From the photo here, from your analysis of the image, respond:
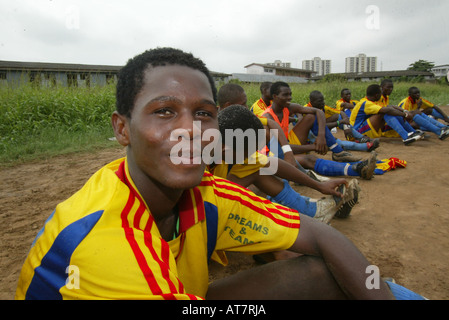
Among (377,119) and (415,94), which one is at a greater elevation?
(415,94)

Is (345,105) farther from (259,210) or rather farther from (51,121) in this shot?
(259,210)

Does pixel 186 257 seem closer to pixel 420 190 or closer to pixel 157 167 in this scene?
pixel 157 167

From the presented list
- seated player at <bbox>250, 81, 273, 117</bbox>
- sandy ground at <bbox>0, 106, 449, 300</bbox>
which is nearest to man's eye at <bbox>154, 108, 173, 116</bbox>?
sandy ground at <bbox>0, 106, 449, 300</bbox>

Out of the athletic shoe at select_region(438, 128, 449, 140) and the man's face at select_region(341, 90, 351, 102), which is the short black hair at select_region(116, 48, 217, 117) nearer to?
the athletic shoe at select_region(438, 128, 449, 140)

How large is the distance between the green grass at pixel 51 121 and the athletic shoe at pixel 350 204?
14.4 ft

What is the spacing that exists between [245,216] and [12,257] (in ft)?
6.13

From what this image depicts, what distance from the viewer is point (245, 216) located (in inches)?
48.5

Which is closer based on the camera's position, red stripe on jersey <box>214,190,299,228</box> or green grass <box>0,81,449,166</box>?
red stripe on jersey <box>214,190,299,228</box>

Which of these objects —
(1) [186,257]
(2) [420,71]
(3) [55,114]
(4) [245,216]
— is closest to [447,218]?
(4) [245,216]

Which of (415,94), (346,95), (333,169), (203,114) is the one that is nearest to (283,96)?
(333,169)

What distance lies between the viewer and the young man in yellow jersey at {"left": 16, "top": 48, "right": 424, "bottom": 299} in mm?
734

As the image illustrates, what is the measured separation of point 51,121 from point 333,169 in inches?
229

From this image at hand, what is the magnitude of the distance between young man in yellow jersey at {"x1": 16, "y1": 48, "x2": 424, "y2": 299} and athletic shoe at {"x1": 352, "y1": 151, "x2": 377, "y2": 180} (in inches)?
98.6

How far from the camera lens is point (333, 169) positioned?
3705mm
